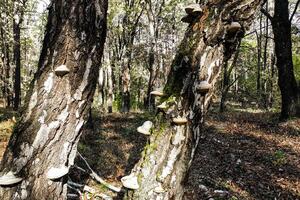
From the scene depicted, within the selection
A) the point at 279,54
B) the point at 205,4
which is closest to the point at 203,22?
the point at 205,4

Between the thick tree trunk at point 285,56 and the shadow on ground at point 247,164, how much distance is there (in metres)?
0.92

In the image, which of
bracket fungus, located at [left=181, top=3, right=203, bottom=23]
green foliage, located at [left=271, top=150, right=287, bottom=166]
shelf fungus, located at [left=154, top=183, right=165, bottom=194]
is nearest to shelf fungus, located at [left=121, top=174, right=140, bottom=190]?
shelf fungus, located at [left=154, top=183, right=165, bottom=194]

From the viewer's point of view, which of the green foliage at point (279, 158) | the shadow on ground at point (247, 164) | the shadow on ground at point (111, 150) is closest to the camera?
the shadow on ground at point (247, 164)

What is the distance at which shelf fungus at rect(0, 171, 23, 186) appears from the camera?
3.27 meters

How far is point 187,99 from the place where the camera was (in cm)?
322

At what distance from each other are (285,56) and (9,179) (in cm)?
1436

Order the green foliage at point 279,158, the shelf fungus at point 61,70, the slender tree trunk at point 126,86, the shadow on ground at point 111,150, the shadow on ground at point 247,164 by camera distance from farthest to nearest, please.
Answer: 1. the slender tree trunk at point 126,86
2. the green foliage at point 279,158
3. the shadow on ground at point 111,150
4. the shadow on ground at point 247,164
5. the shelf fungus at point 61,70

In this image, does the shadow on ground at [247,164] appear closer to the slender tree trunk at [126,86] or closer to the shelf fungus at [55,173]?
the shelf fungus at [55,173]

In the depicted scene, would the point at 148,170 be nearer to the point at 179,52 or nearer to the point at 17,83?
the point at 179,52

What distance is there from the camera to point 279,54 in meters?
15.4

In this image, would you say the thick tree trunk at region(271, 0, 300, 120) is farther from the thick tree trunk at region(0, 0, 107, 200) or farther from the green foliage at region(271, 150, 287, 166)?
the thick tree trunk at region(0, 0, 107, 200)

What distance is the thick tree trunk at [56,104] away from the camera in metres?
3.35

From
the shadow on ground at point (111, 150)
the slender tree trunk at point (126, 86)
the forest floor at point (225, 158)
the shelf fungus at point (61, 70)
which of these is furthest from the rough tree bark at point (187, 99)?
the slender tree trunk at point (126, 86)

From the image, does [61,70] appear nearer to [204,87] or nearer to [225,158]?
[204,87]
